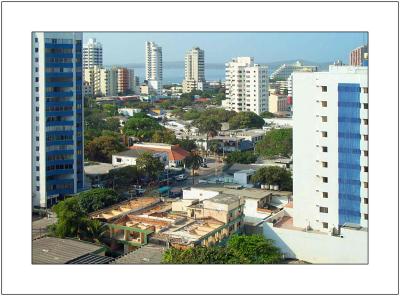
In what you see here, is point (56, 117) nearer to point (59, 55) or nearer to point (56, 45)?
point (59, 55)

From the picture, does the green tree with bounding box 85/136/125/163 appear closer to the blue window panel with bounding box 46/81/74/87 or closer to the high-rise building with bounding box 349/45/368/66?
the blue window panel with bounding box 46/81/74/87

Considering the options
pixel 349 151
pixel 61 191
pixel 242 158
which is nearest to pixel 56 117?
pixel 61 191

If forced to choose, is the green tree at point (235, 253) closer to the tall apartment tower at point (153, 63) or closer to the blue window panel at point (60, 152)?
the blue window panel at point (60, 152)

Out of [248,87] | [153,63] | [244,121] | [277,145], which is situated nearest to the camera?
[277,145]

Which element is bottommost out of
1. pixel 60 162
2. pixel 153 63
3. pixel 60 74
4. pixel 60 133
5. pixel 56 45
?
pixel 60 162

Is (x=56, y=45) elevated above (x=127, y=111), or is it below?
above

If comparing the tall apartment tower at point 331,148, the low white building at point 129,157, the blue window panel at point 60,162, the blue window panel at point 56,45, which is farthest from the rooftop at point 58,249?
the low white building at point 129,157
